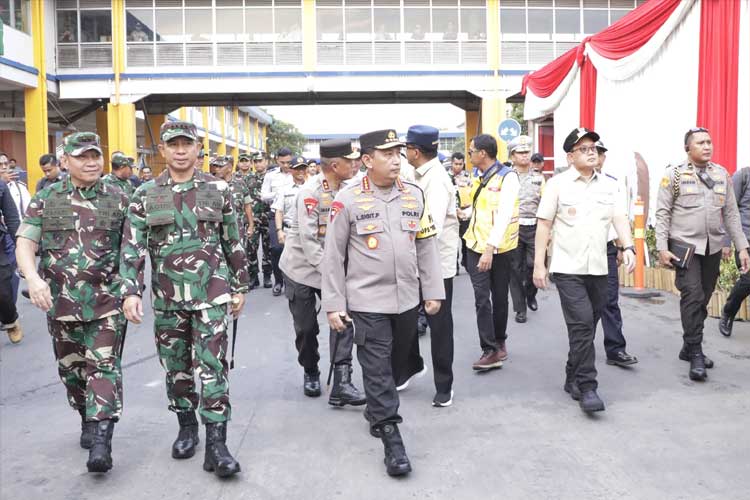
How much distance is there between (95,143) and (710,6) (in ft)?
24.5

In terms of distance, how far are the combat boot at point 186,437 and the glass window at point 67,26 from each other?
88.5ft

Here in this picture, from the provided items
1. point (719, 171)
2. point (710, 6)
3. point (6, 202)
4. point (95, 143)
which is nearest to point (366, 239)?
point (95, 143)

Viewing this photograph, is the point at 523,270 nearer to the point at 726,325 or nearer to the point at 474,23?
the point at 726,325

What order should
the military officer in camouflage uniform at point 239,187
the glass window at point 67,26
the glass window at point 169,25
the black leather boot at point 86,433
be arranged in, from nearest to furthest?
the black leather boot at point 86,433, the military officer in camouflage uniform at point 239,187, the glass window at point 67,26, the glass window at point 169,25

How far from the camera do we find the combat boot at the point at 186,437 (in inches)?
184

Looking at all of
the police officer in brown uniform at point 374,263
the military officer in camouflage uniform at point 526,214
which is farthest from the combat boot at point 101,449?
the military officer in camouflage uniform at point 526,214

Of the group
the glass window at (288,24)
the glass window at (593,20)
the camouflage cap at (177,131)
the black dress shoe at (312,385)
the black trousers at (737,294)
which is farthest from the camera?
the glass window at (593,20)

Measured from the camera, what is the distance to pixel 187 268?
4379 mm

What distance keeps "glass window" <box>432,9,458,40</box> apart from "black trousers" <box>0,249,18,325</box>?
23.2m

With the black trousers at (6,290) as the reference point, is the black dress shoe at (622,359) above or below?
below

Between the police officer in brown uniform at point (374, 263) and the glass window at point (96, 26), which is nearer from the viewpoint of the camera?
the police officer in brown uniform at point (374, 263)

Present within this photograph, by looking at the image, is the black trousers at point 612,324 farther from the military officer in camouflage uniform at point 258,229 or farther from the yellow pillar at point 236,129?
the yellow pillar at point 236,129

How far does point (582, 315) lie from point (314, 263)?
197 cm

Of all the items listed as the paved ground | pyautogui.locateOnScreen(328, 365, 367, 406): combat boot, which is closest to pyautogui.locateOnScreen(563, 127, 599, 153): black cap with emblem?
the paved ground
